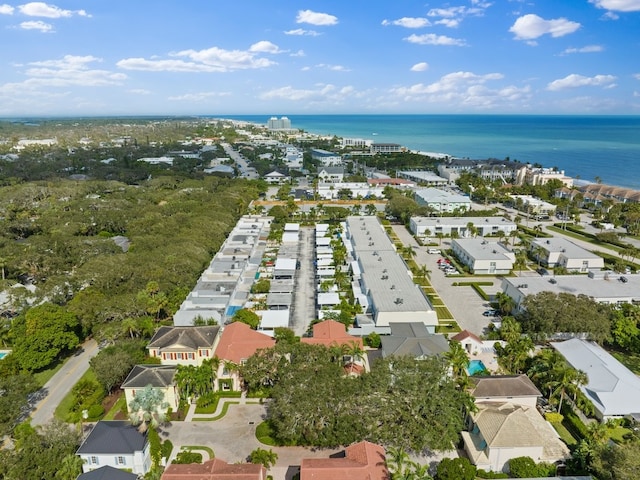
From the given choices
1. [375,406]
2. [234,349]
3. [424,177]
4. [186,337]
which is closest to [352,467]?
[375,406]

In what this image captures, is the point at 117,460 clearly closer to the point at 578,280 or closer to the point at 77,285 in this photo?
the point at 77,285

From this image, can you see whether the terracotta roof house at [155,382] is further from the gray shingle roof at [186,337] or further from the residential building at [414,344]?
the residential building at [414,344]

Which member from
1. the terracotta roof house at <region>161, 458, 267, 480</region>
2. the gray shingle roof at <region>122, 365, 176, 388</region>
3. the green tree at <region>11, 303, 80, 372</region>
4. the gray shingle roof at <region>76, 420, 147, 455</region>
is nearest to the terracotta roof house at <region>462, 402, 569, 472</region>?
the terracotta roof house at <region>161, 458, 267, 480</region>

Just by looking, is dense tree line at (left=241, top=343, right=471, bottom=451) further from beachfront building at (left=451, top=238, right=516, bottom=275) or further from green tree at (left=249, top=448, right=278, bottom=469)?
beachfront building at (left=451, top=238, right=516, bottom=275)

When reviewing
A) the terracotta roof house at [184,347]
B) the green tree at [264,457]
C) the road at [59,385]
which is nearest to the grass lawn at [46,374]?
the road at [59,385]

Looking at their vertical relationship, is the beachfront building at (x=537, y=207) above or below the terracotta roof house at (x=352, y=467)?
above

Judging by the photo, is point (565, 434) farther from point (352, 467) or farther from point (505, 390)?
point (352, 467)

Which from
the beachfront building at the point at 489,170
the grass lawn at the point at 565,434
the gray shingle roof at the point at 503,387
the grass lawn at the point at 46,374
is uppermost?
the beachfront building at the point at 489,170
